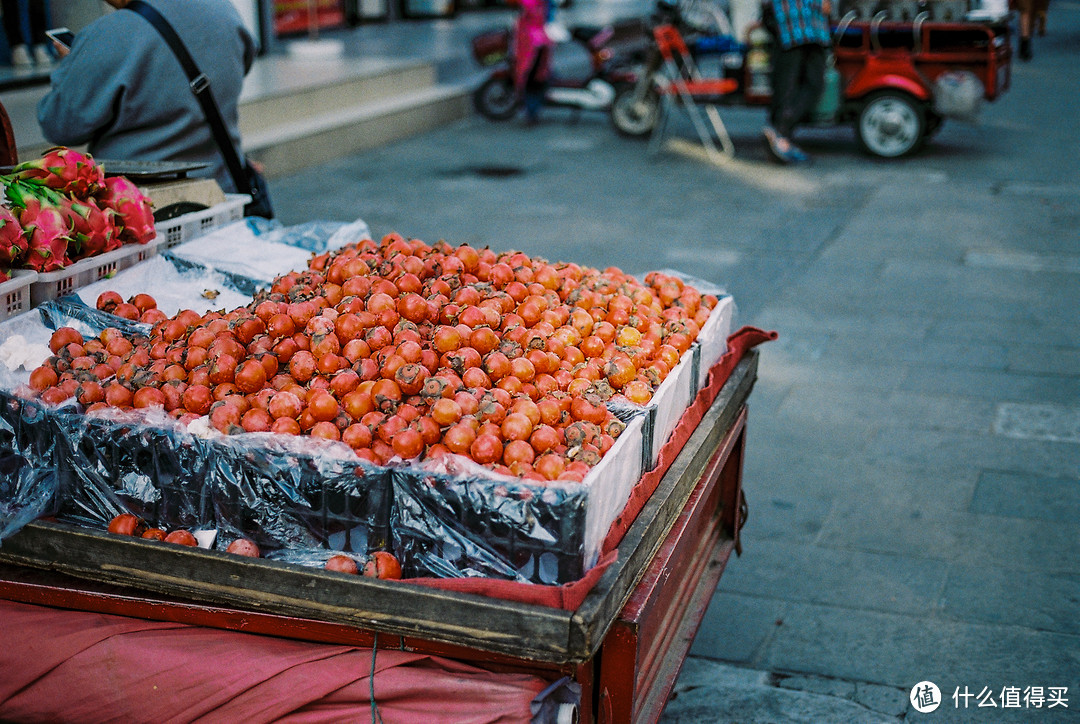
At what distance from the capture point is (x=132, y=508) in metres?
2.44

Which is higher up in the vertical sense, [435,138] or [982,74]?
[982,74]

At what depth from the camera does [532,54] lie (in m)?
12.0

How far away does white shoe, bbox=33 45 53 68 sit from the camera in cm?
1054

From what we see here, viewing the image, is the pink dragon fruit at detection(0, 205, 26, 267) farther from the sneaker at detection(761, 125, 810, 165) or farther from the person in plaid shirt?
the sneaker at detection(761, 125, 810, 165)

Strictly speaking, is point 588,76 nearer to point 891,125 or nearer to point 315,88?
point 315,88

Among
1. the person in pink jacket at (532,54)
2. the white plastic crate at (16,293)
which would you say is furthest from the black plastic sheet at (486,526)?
the person in pink jacket at (532,54)

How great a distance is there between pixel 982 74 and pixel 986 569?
740cm

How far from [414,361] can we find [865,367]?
3791 millimetres

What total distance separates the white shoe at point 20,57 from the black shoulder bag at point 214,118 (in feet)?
24.0

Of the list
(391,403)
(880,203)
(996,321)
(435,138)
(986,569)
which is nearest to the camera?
(391,403)

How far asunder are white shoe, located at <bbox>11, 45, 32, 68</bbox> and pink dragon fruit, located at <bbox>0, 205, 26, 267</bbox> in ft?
28.9

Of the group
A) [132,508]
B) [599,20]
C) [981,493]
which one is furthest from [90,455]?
[599,20]

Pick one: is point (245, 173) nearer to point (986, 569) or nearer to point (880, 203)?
point (986, 569)

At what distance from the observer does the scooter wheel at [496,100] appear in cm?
1298
